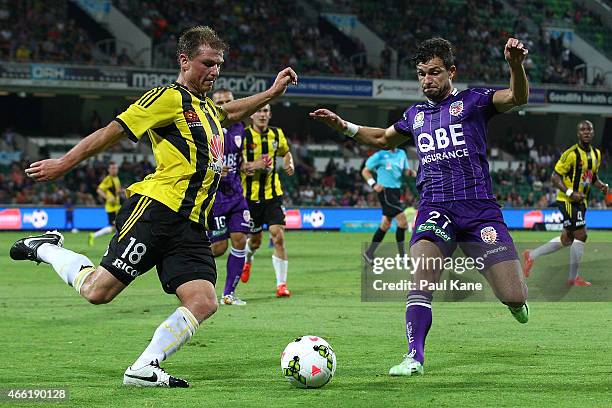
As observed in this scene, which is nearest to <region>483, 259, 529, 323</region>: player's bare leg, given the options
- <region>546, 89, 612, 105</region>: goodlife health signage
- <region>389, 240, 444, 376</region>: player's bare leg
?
<region>389, 240, 444, 376</region>: player's bare leg

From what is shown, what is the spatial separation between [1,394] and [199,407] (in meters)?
1.28

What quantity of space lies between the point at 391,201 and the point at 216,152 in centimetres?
1251

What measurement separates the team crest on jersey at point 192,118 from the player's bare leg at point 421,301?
6.13 feet

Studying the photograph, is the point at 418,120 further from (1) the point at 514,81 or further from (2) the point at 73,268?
(2) the point at 73,268

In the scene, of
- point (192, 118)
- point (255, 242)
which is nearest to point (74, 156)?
point (192, 118)

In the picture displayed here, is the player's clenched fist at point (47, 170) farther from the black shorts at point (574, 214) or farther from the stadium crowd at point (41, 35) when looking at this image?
the stadium crowd at point (41, 35)

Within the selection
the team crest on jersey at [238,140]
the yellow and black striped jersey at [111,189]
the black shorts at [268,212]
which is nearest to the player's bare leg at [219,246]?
the black shorts at [268,212]

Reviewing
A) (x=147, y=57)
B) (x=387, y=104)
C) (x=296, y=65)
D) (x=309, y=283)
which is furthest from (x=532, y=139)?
(x=309, y=283)

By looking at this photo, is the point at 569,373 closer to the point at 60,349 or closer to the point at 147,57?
the point at 60,349

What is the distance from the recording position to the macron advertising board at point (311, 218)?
31.8 meters

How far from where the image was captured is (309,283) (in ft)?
51.9

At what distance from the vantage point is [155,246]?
666 cm

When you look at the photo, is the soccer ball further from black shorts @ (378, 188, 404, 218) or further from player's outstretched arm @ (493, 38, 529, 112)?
black shorts @ (378, 188, 404, 218)

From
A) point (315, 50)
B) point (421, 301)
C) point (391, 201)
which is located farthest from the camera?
point (315, 50)
